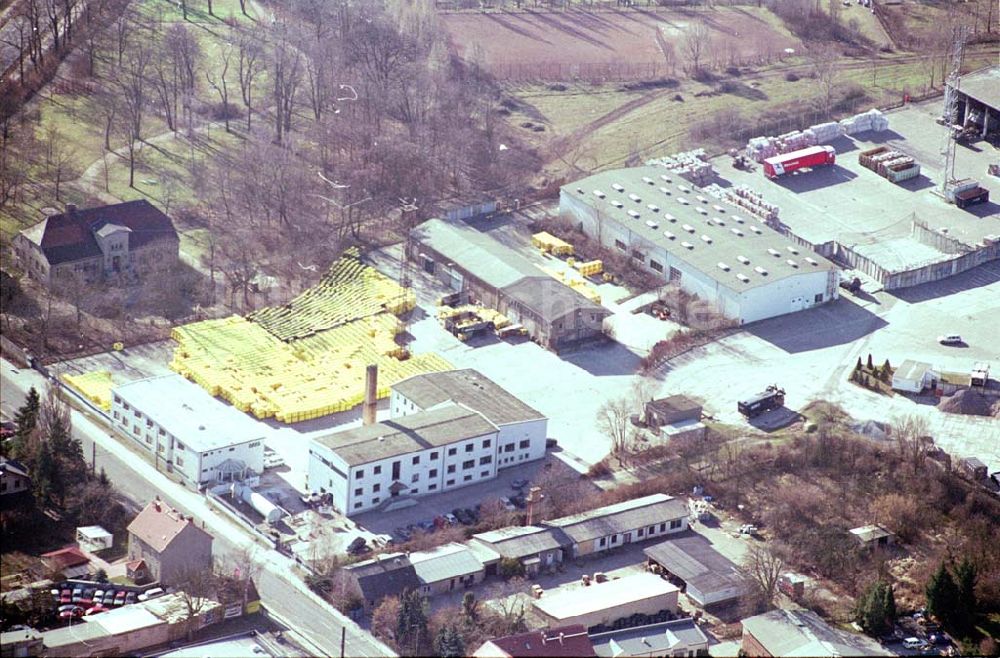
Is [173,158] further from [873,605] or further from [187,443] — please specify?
[873,605]

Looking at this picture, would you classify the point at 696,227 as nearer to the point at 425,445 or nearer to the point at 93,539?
the point at 425,445

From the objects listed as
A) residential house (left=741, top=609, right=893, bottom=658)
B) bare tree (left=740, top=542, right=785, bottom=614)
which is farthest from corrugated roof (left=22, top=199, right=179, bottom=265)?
residential house (left=741, top=609, right=893, bottom=658)

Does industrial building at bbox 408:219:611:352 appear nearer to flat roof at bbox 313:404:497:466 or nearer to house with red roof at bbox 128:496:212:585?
flat roof at bbox 313:404:497:466

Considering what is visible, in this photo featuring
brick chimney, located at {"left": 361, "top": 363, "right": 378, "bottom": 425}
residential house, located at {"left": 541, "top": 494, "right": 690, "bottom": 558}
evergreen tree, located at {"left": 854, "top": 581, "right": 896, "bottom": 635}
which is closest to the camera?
evergreen tree, located at {"left": 854, "top": 581, "right": 896, "bottom": 635}

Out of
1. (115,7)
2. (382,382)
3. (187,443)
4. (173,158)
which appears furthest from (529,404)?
(115,7)

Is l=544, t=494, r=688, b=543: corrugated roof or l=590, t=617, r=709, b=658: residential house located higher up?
l=544, t=494, r=688, b=543: corrugated roof

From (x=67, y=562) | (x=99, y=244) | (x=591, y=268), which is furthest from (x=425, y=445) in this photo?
(x=99, y=244)

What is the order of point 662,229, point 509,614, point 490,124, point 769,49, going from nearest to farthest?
1. point 509,614
2. point 662,229
3. point 490,124
4. point 769,49
